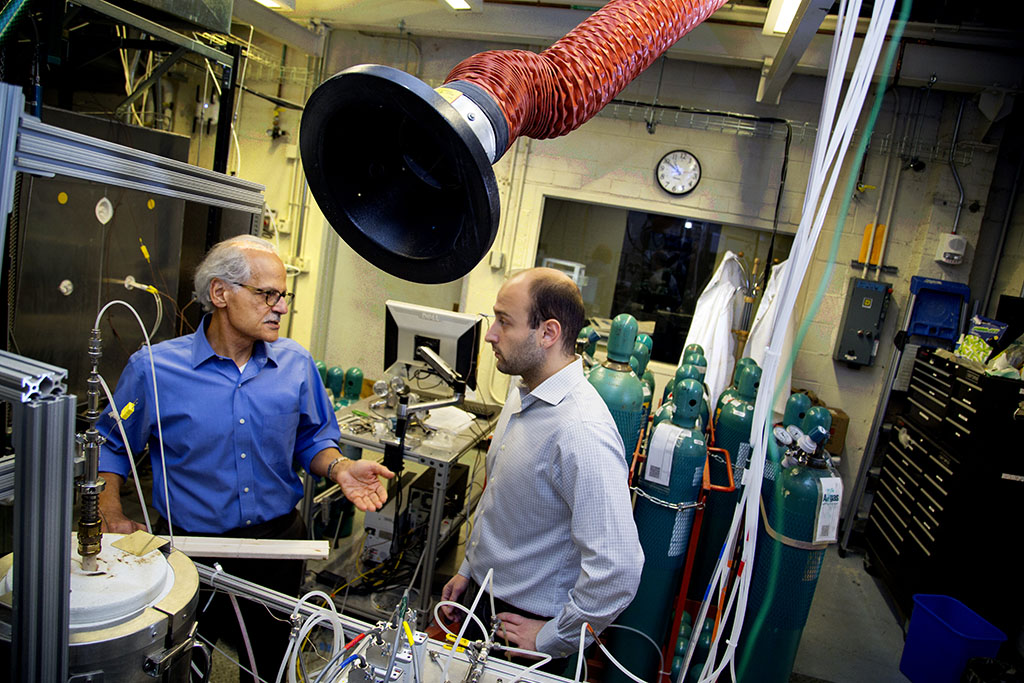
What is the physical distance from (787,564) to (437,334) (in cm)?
186

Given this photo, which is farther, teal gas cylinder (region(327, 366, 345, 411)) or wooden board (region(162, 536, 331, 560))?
teal gas cylinder (region(327, 366, 345, 411))

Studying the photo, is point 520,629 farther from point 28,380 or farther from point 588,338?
point 588,338

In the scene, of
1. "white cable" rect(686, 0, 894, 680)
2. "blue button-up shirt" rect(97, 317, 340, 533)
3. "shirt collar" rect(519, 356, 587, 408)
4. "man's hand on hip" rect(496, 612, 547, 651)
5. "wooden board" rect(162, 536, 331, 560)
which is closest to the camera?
"white cable" rect(686, 0, 894, 680)

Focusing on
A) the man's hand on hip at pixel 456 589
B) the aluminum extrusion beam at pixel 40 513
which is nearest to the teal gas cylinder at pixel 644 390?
the man's hand on hip at pixel 456 589

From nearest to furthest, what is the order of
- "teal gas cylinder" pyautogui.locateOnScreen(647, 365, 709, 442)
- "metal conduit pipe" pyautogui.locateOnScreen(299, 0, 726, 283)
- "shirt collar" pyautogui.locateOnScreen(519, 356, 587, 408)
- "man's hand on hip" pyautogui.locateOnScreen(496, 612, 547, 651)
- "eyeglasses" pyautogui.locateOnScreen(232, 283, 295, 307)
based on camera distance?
"metal conduit pipe" pyautogui.locateOnScreen(299, 0, 726, 283) < "man's hand on hip" pyautogui.locateOnScreen(496, 612, 547, 651) < "shirt collar" pyautogui.locateOnScreen(519, 356, 587, 408) < "eyeglasses" pyautogui.locateOnScreen(232, 283, 295, 307) < "teal gas cylinder" pyautogui.locateOnScreen(647, 365, 709, 442)

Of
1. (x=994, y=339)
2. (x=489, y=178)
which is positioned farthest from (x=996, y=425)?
(x=489, y=178)

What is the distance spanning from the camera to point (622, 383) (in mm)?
3119

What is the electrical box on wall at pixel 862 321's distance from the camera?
454cm

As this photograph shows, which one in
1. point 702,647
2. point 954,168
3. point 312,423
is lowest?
point 702,647

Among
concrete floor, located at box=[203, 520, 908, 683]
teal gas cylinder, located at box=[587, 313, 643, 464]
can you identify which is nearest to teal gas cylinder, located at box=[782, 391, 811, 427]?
teal gas cylinder, located at box=[587, 313, 643, 464]

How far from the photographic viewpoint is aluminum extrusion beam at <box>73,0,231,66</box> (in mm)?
2096

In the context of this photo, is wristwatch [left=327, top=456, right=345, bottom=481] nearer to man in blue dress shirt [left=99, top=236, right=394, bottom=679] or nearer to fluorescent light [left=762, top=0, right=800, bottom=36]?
man in blue dress shirt [left=99, top=236, right=394, bottom=679]

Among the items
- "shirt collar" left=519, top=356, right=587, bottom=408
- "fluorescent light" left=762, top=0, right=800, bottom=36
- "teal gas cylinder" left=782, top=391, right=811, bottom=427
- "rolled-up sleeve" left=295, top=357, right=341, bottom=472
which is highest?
"fluorescent light" left=762, top=0, right=800, bottom=36

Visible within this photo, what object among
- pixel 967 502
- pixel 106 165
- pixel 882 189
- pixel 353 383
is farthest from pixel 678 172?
pixel 106 165
